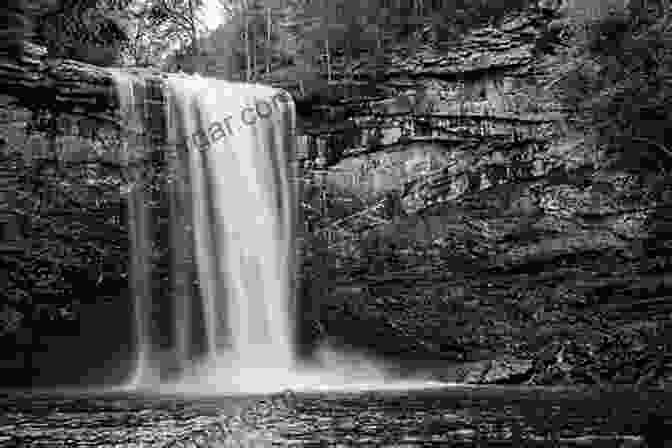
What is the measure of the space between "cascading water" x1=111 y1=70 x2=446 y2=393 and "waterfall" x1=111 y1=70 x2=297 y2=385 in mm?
27

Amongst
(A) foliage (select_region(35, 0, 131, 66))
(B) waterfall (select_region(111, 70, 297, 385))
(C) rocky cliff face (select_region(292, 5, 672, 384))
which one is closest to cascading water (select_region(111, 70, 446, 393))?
(B) waterfall (select_region(111, 70, 297, 385))

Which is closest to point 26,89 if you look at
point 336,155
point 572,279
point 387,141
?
point 336,155

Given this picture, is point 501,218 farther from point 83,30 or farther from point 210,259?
point 83,30

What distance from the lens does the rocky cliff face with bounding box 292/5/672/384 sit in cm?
1566

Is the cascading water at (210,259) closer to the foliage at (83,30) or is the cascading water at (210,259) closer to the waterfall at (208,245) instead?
the waterfall at (208,245)

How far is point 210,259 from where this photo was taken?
16.1 m

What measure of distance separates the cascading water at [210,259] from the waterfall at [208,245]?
3 cm

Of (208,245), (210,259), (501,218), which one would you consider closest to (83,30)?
(208,245)

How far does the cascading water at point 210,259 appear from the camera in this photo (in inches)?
613

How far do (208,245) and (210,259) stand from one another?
0.39m

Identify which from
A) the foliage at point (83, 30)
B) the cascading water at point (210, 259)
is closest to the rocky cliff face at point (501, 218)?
the cascading water at point (210, 259)

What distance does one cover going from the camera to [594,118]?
1506cm

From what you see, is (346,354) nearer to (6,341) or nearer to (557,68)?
(6,341)

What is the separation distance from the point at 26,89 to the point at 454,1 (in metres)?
13.9
